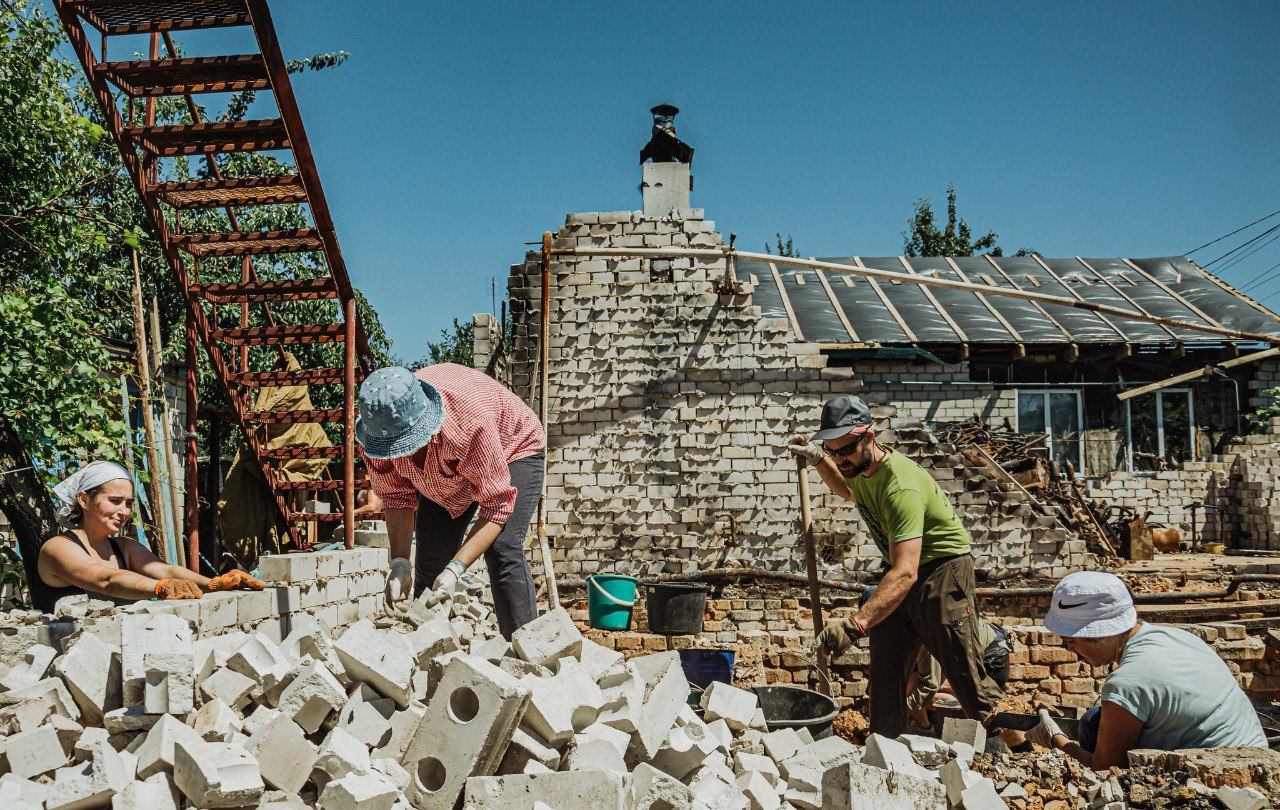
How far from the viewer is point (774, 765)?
2.96m

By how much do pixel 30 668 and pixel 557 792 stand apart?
72.3 inches

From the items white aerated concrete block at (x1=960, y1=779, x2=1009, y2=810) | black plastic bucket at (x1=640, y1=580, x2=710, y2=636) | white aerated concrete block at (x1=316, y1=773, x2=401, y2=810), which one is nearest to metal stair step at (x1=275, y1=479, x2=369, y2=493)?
black plastic bucket at (x1=640, y1=580, x2=710, y2=636)

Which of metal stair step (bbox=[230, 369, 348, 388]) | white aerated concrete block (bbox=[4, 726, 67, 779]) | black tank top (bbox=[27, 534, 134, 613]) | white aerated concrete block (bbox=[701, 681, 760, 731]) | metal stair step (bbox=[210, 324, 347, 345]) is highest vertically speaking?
metal stair step (bbox=[210, 324, 347, 345])

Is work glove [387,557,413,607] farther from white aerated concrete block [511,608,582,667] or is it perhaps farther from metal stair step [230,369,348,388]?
metal stair step [230,369,348,388]

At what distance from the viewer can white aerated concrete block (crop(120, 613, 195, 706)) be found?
2.53 meters

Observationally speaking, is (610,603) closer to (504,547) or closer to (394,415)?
(504,547)

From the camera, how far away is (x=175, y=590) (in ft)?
11.5

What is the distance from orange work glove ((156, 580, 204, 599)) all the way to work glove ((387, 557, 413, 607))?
782mm

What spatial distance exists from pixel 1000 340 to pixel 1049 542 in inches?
131

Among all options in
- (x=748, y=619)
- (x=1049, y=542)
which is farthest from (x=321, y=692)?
(x=1049, y=542)

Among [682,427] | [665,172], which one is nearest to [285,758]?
[682,427]

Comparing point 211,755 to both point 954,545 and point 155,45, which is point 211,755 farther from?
point 155,45

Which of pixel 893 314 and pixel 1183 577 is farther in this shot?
pixel 893 314

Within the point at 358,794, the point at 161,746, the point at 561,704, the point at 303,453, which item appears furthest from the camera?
the point at 303,453
